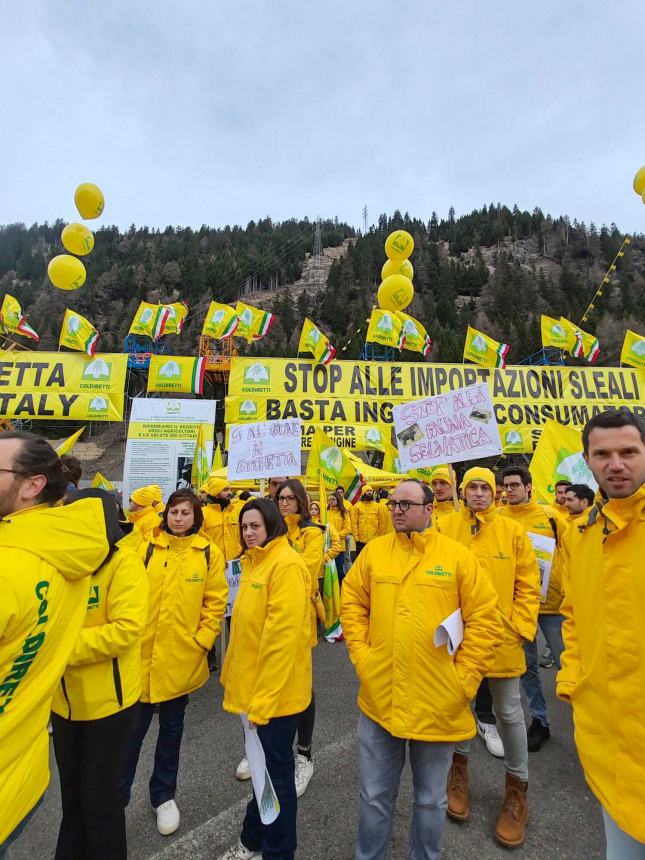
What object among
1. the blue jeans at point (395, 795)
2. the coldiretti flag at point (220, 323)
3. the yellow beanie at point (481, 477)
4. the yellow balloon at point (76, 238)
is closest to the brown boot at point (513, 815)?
the blue jeans at point (395, 795)

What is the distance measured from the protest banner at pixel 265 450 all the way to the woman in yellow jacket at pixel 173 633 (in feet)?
6.37

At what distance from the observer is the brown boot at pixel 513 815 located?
7.55ft

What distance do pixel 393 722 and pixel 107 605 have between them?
4.84 ft

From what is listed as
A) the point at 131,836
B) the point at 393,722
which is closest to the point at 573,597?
the point at 393,722

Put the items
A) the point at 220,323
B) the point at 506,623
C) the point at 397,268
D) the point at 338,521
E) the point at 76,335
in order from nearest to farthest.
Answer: the point at 506,623
the point at 338,521
the point at 397,268
the point at 76,335
the point at 220,323

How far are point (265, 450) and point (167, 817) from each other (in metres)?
3.25

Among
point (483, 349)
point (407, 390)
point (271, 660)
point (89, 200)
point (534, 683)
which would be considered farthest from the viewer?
point (483, 349)

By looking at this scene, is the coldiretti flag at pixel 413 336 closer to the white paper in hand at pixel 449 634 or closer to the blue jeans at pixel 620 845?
the white paper in hand at pixel 449 634

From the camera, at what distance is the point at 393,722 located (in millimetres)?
1929

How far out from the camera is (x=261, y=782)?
6.33ft

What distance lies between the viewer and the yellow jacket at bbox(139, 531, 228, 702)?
2502 mm

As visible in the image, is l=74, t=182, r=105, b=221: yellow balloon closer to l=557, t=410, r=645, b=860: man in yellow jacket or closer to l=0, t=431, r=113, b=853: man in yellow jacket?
l=0, t=431, r=113, b=853: man in yellow jacket

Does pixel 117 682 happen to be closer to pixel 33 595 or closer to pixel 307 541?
pixel 33 595

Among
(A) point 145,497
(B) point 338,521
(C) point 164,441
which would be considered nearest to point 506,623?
(A) point 145,497
